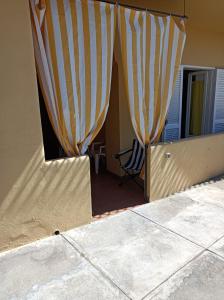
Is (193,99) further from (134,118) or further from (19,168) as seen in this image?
(19,168)

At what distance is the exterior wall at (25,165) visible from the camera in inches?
89.4

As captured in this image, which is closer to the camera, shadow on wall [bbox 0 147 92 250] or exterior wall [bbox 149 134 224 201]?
shadow on wall [bbox 0 147 92 250]

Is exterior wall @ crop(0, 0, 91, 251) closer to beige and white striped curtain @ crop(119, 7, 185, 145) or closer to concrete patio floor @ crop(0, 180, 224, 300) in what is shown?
concrete patio floor @ crop(0, 180, 224, 300)

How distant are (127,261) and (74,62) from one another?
7.50 ft

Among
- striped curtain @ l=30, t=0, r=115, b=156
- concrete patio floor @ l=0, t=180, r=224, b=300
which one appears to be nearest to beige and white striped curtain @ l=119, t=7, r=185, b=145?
striped curtain @ l=30, t=0, r=115, b=156

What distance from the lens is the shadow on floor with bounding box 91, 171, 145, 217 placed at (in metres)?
3.56

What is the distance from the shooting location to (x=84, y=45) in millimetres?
2691

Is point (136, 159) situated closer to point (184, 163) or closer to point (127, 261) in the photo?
point (184, 163)

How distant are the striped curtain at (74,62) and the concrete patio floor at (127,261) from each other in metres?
1.15

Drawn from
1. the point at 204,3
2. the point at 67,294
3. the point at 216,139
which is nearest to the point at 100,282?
the point at 67,294

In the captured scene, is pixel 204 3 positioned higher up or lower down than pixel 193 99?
higher up

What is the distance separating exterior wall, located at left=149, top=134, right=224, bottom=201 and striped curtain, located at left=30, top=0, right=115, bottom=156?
1.25 metres

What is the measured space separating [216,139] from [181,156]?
1234mm

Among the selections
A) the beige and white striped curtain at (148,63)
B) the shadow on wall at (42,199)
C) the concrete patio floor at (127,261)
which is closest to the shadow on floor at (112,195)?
the concrete patio floor at (127,261)
